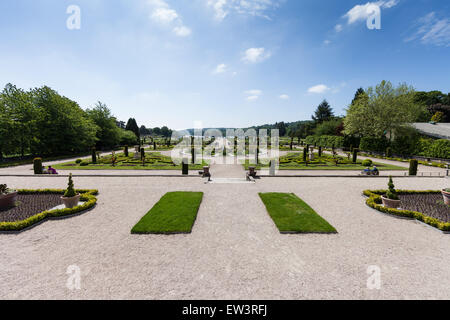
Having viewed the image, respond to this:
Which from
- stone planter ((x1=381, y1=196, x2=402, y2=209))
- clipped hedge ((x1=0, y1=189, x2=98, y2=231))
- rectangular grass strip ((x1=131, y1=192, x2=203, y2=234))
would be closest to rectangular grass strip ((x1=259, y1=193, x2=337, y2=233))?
rectangular grass strip ((x1=131, y1=192, x2=203, y2=234))

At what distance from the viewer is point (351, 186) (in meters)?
16.0

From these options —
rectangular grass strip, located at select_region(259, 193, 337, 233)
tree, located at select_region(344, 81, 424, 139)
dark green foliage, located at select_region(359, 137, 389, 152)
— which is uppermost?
tree, located at select_region(344, 81, 424, 139)

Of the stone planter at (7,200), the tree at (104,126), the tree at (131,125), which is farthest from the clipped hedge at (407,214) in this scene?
the tree at (131,125)

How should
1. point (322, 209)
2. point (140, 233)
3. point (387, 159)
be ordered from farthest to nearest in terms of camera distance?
1. point (387, 159)
2. point (322, 209)
3. point (140, 233)

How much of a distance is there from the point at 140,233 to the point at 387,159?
39299 mm

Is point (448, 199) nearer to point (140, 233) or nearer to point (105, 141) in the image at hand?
point (140, 233)

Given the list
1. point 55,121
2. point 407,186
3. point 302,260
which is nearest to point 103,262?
point 302,260

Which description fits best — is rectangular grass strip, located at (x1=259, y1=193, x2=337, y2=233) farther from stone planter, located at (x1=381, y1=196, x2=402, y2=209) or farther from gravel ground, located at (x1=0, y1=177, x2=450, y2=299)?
stone planter, located at (x1=381, y1=196, x2=402, y2=209)

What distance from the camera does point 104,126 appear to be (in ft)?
161

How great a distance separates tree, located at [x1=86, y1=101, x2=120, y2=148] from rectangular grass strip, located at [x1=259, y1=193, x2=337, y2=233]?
4836cm

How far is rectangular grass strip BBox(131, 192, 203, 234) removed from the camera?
8500mm

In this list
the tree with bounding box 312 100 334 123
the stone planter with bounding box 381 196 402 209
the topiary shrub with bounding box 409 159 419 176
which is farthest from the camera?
the tree with bounding box 312 100 334 123

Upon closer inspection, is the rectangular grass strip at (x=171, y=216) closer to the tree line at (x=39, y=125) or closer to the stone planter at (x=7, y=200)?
the stone planter at (x=7, y=200)

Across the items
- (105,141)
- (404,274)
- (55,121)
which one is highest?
(55,121)
